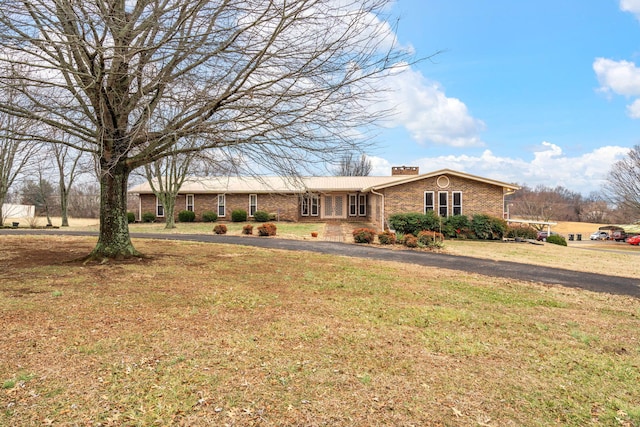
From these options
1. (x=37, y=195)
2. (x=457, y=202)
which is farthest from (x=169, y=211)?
(x=37, y=195)

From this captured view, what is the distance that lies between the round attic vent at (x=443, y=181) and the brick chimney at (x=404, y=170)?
554 inches

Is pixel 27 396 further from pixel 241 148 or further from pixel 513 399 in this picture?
pixel 241 148

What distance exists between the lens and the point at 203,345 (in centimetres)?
407

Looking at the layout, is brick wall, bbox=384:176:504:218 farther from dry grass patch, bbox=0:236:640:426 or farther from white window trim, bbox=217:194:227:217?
dry grass patch, bbox=0:236:640:426

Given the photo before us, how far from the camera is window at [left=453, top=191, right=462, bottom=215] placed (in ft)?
73.5

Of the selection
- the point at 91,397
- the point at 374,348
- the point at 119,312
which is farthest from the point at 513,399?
Result: the point at 119,312

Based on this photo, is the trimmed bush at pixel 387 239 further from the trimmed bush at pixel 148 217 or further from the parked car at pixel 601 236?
the parked car at pixel 601 236

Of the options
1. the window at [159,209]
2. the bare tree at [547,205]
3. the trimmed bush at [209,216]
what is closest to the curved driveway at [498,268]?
the trimmed bush at [209,216]

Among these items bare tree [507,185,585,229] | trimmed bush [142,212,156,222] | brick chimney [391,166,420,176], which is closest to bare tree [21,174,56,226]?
trimmed bush [142,212,156,222]

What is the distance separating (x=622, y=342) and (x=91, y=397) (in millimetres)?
5963

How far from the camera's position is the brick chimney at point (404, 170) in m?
36.5

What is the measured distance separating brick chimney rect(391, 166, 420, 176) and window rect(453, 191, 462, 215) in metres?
14.1

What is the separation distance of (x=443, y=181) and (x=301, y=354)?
20.2m

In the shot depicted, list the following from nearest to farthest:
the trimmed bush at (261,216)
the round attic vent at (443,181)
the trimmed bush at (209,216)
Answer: the round attic vent at (443,181)
the trimmed bush at (261,216)
the trimmed bush at (209,216)
